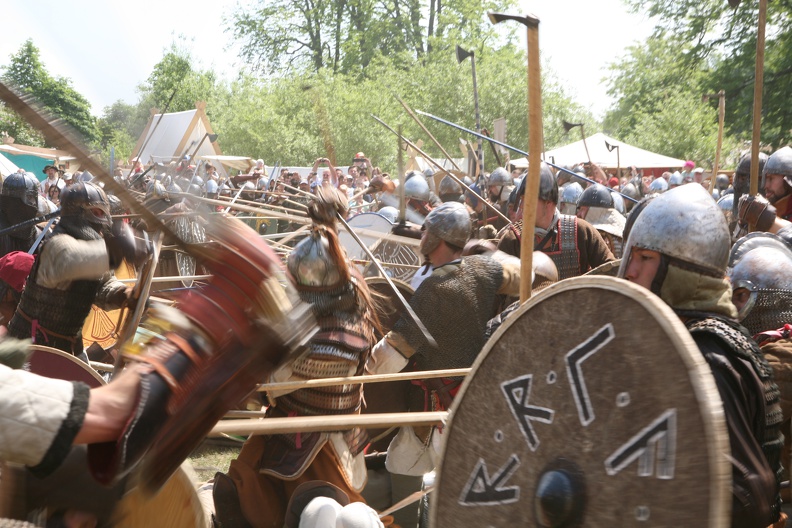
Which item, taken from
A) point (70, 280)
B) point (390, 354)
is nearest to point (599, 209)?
point (390, 354)

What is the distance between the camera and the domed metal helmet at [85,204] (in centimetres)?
466

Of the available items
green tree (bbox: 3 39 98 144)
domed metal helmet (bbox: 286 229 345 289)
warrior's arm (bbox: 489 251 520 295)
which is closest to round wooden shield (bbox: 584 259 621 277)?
warrior's arm (bbox: 489 251 520 295)

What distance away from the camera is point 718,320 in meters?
2.27

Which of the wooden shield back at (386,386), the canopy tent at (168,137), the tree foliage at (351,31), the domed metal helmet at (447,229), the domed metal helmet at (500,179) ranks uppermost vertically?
the tree foliage at (351,31)

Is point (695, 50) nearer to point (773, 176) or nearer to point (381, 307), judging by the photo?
point (773, 176)

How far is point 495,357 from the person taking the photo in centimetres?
220

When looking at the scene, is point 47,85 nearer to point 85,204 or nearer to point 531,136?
point 531,136

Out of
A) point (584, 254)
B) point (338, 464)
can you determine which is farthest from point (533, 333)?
point (584, 254)

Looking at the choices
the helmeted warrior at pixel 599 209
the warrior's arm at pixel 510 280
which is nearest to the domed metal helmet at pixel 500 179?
the helmeted warrior at pixel 599 209

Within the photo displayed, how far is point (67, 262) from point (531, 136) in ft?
9.31

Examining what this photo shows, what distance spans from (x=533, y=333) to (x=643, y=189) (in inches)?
621

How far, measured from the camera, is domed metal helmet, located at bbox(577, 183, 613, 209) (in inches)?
290

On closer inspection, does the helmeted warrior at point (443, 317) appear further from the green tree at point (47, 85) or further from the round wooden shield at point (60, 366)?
the green tree at point (47, 85)

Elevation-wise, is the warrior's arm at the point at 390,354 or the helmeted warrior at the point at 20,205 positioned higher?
the helmeted warrior at the point at 20,205
